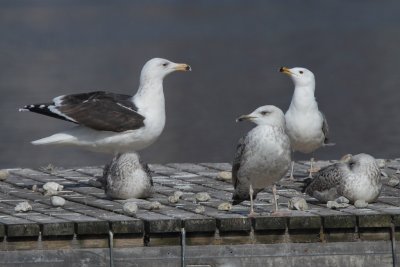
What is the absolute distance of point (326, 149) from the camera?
63.1 feet

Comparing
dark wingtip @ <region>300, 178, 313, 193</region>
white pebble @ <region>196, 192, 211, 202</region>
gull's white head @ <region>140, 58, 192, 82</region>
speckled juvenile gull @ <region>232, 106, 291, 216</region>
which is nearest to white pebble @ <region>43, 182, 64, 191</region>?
white pebble @ <region>196, 192, 211, 202</region>

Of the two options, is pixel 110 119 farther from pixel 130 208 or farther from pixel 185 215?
pixel 185 215

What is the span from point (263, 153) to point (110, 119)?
2284 millimetres

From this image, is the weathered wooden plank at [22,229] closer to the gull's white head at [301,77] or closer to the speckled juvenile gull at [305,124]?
the speckled juvenile gull at [305,124]

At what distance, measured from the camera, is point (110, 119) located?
12047 mm

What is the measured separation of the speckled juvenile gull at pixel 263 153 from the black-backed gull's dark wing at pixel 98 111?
6.43ft

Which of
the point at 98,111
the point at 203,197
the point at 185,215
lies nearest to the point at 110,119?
the point at 98,111

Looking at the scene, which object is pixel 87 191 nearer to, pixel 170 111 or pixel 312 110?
pixel 312 110

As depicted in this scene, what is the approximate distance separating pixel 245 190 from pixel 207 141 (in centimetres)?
916

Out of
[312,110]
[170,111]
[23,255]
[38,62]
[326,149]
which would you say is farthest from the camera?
[38,62]

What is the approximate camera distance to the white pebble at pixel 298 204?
1033 cm

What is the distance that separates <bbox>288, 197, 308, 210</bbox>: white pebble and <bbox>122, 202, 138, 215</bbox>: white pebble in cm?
110

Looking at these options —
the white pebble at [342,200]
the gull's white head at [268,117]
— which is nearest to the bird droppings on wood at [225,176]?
the white pebble at [342,200]

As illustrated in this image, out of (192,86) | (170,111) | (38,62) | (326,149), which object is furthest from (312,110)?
(38,62)
